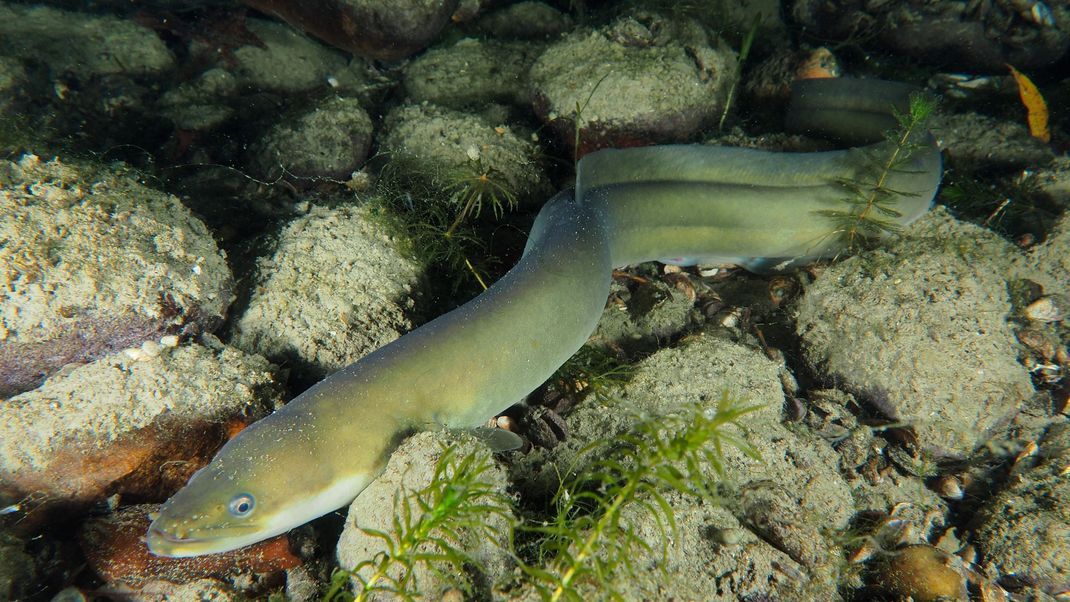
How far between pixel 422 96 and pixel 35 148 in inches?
118

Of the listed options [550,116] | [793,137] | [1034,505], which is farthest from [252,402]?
[793,137]

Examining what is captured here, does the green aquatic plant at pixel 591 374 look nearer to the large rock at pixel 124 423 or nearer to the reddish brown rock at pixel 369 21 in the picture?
the large rock at pixel 124 423

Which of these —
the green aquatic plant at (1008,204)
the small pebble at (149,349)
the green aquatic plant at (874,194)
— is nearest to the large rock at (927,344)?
the green aquatic plant at (874,194)

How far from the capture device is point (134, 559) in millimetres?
2205

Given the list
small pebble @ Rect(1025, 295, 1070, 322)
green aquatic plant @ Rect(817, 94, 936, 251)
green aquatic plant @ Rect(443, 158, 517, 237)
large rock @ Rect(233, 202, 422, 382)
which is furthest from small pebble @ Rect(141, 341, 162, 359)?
small pebble @ Rect(1025, 295, 1070, 322)

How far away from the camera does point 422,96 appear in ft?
16.2

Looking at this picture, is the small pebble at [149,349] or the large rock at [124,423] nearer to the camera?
the large rock at [124,423]

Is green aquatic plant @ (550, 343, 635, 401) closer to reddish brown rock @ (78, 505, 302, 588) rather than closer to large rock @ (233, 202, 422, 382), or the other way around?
large rock @ (233, 202, 422, 382)

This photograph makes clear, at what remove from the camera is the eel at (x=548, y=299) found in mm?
2129

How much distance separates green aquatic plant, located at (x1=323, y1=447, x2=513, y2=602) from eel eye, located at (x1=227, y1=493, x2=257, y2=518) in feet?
1.57

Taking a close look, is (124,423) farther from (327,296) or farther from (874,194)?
(874,194)

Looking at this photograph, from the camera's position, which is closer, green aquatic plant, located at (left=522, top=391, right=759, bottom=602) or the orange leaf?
green aquatic plant, located at (left=522, top=391, right=759, bottom=602)

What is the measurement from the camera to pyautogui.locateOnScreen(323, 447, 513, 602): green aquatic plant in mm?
1878

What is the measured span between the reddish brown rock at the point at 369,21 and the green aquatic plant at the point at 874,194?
4.17m
